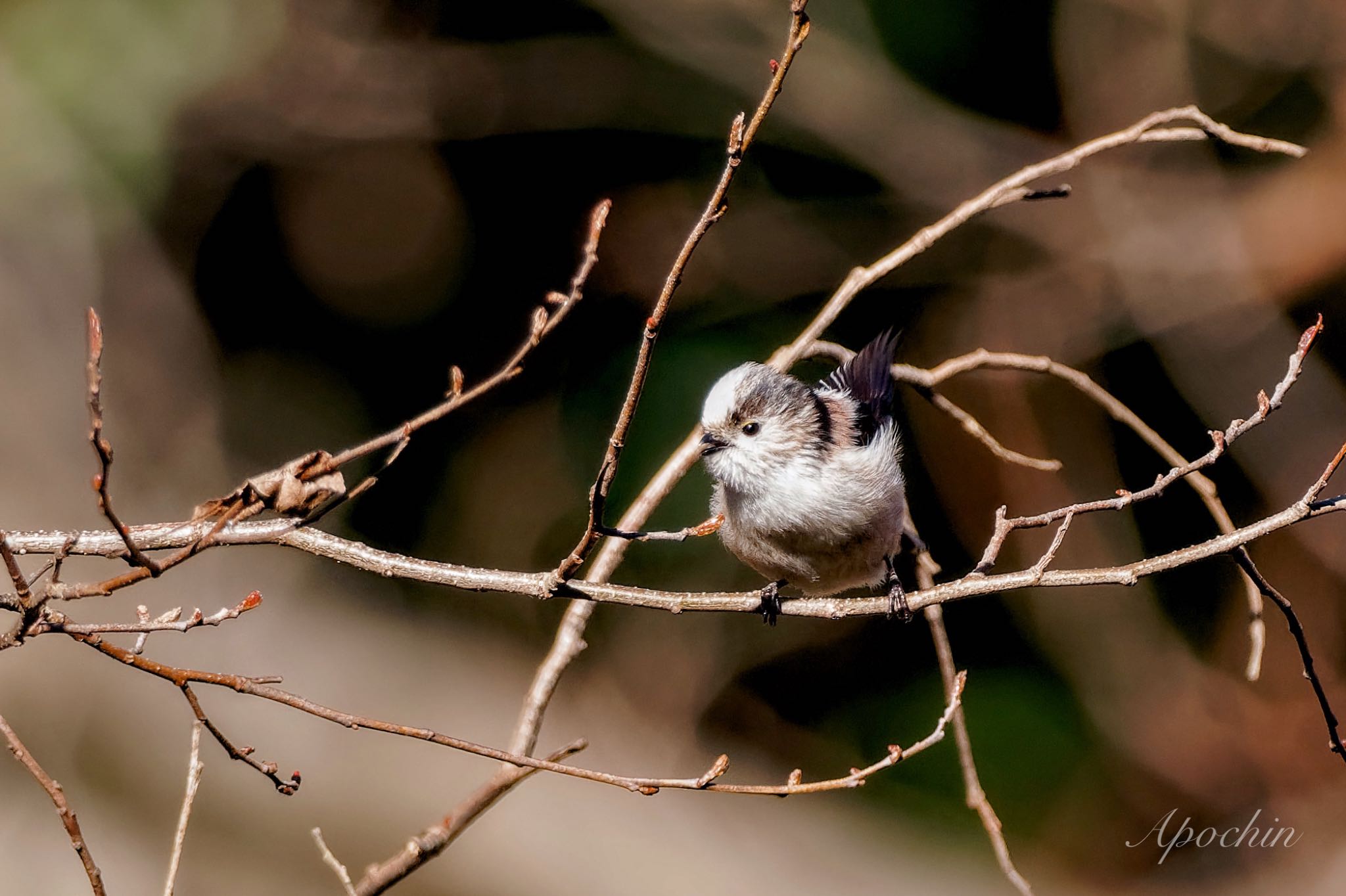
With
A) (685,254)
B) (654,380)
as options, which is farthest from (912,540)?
(654,380)

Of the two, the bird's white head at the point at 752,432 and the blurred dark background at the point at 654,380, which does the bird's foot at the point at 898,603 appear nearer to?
the bird's white head at the point at 752,432

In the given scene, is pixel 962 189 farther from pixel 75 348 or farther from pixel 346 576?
pixel 75 348

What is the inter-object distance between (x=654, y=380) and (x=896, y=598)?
12.0ft

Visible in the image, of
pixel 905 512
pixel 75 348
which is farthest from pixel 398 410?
pixel 905 512

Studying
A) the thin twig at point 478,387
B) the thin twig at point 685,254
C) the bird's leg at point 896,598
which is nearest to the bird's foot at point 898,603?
the bird's leg at point 896,598

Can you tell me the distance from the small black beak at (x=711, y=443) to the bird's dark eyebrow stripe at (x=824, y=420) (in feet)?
0.92

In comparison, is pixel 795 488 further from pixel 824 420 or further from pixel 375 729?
pixel 375 729

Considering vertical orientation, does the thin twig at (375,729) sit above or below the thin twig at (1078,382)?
below

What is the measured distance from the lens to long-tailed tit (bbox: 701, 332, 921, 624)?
9.18 ft

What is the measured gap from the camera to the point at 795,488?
9.29 feet

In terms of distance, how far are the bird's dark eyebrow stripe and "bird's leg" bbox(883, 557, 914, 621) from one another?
1.15 feet

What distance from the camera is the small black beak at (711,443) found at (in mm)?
2805

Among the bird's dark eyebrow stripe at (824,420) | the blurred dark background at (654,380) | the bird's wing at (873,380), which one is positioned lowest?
the bird's dark eyebrow stripe at (824,420)

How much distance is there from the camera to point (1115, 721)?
5848 millimetres
